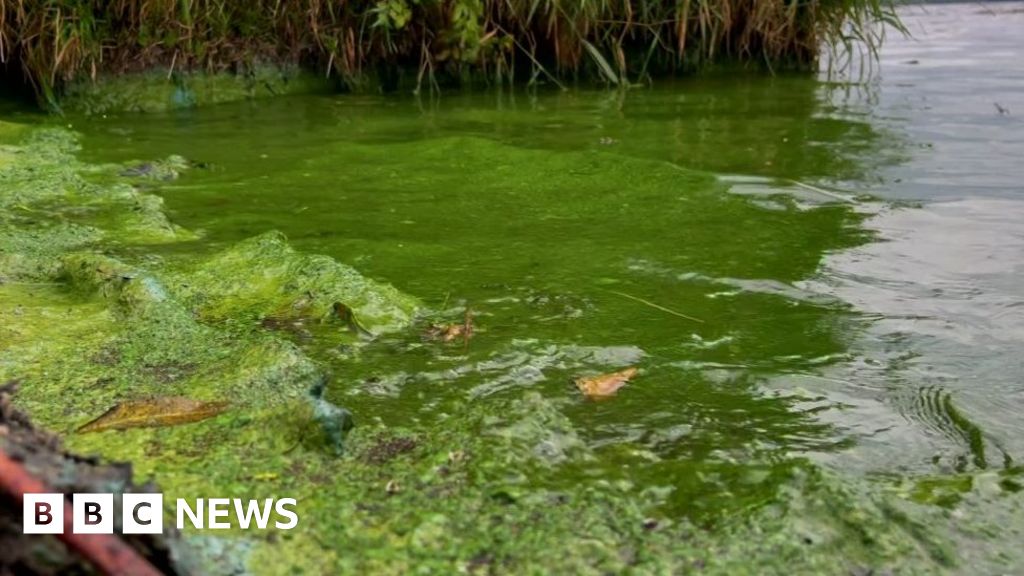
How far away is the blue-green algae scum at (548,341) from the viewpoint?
1.18 meters

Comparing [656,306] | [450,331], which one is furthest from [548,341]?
[656,306]

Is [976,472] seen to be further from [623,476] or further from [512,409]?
[512,409]

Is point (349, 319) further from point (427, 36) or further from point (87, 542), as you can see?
point (427, 36)

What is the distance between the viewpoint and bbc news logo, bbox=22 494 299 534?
770 mm

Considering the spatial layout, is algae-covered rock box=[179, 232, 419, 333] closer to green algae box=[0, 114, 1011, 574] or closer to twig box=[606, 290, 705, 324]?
green algae box=[0, 114, 1011, 574]

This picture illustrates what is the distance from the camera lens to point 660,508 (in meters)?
1.22

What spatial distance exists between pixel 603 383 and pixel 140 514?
86cm

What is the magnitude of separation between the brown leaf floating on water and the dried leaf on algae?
0.52 meters

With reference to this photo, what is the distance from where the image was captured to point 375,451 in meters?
1.33

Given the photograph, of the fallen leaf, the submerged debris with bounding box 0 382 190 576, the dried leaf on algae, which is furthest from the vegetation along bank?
the submerged debris with bounding box 0 382 190 576

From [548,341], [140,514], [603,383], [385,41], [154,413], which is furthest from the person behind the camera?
[385,41]

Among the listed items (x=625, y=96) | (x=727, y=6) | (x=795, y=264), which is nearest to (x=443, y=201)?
(x=795, y=264)

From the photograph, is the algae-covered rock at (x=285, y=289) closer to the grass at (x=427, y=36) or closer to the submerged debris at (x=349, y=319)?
the submerged debris at (x=349, y=319)

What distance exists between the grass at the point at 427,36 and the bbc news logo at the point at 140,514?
365 cm
